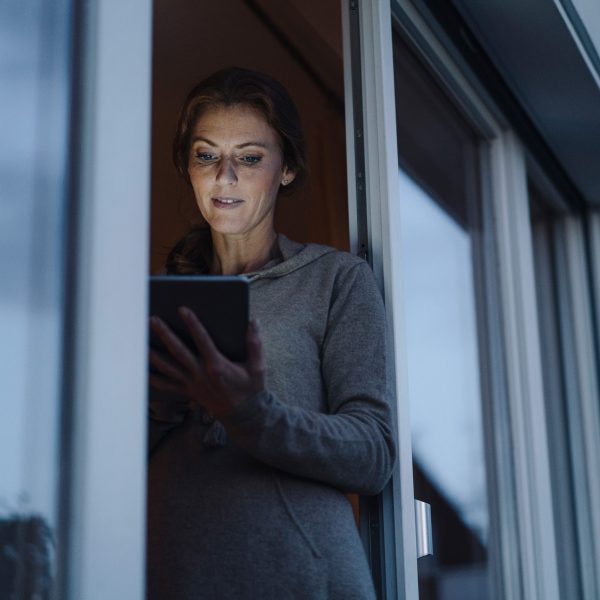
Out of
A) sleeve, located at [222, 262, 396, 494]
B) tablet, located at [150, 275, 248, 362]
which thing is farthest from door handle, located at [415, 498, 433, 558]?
tablet, located at [150, 275, 248, 362]

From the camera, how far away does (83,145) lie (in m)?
1.08

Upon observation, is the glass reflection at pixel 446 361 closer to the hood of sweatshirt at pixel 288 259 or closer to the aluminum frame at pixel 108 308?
the hood of sweatshirt at pixel 288 259

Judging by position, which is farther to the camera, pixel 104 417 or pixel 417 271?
pixel 417 271

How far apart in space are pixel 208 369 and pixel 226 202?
481mm

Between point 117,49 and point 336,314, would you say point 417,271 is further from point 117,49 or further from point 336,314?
point 117,49

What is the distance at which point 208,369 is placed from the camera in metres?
1.28

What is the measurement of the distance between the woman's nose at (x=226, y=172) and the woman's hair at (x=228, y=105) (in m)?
0.09

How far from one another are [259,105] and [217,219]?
0.21 metres

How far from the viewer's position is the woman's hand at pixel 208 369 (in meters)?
1.26

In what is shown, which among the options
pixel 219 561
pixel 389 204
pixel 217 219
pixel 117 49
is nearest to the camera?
pixel 117 49

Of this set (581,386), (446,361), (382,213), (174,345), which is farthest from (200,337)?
(581,386)

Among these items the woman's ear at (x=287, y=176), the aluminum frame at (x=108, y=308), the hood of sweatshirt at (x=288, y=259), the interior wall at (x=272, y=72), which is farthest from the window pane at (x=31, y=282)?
the interior wall at (x=272, y=72)

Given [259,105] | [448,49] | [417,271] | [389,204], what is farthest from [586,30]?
[259,105]

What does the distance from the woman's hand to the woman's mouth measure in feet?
1.44
